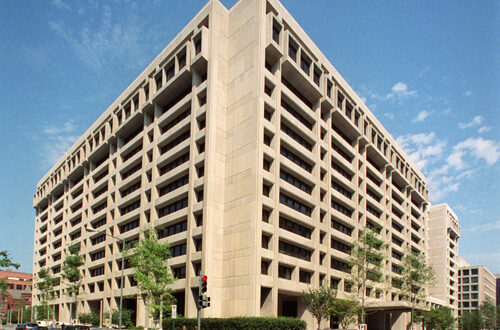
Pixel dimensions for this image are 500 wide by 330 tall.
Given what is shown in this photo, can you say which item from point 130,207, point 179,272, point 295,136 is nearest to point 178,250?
point 179,272

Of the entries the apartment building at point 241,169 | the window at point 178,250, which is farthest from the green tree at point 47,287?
the window at point 178,250

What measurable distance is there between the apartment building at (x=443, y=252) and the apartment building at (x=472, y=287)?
47014mm

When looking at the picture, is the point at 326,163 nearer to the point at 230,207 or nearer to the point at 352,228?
the point at 352,228

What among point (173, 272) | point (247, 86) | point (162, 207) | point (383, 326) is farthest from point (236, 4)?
point (383, 326)

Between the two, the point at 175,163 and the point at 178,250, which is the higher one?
the point at 175,163

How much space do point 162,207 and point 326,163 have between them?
22.0 meters

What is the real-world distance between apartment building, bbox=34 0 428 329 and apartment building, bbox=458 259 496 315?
107451 millimetres

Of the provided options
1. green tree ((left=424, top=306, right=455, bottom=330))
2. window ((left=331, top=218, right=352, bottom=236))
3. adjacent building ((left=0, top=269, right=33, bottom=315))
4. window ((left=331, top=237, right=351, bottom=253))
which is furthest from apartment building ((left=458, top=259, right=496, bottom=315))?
adjacent building ((left=0, top=269, right=33, bottom=315))

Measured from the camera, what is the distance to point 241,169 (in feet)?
144

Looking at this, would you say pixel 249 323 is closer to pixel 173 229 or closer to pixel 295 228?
pixel 295 228

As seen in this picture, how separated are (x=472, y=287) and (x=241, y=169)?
511ft

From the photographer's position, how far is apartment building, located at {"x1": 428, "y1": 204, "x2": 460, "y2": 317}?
4486 inches

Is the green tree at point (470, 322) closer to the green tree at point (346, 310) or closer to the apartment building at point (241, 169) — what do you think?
the apartment building at point (241, 169)

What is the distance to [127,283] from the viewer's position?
2382 inches
